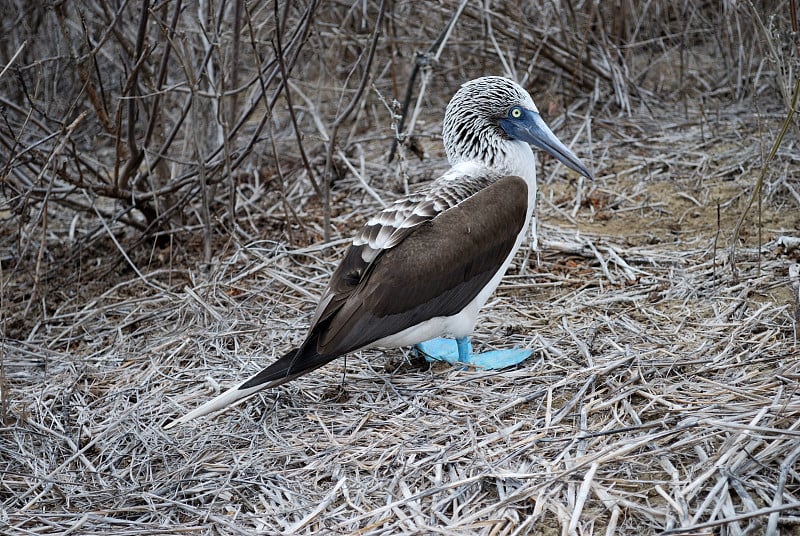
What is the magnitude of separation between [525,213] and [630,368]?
798 mm

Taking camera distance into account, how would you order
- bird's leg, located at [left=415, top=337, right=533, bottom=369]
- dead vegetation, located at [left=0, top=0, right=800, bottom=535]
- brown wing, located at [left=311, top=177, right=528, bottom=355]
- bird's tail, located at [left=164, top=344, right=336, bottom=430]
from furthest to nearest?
bird's leg, located at [left=415, top=337, right=533, bottom=369], brown wing, located at [left=311, top=177, right=528, bottom=355], bird's tail, located at [left=164, top=344, right=336, bottom=430], dead vegetation, located at [left=0, top=0, right=800, bottom=535]

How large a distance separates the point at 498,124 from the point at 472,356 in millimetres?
1038

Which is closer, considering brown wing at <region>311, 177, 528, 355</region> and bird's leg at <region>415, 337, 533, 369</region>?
brown wing at <region>311, 177, 528, 355</region>

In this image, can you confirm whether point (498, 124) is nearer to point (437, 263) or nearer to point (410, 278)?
point (437, 263)

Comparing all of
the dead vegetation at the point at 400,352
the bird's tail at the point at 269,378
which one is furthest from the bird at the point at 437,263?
the dead vegetation at the point at 400,352

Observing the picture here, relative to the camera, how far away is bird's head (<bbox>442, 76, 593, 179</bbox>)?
371 cm

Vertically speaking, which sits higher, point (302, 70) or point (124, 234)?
point (302, 70)

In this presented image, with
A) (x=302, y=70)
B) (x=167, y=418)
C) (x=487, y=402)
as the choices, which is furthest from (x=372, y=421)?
(x=302, y=70)

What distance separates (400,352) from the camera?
3.87 meters

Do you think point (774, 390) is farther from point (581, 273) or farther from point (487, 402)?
point (581, 273)

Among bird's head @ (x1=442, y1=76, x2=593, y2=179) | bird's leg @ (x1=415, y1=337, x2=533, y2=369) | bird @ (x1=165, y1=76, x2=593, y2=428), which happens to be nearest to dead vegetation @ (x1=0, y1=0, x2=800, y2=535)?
bird's leg @ (x1=415, y1=337, x2=533, y2=369)

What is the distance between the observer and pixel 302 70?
716cm

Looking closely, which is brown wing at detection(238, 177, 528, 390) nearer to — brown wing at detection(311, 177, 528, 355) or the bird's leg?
brown wing at detection(311, 177, 528, 355)

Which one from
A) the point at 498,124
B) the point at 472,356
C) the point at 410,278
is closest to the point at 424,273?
the point at 410,278
